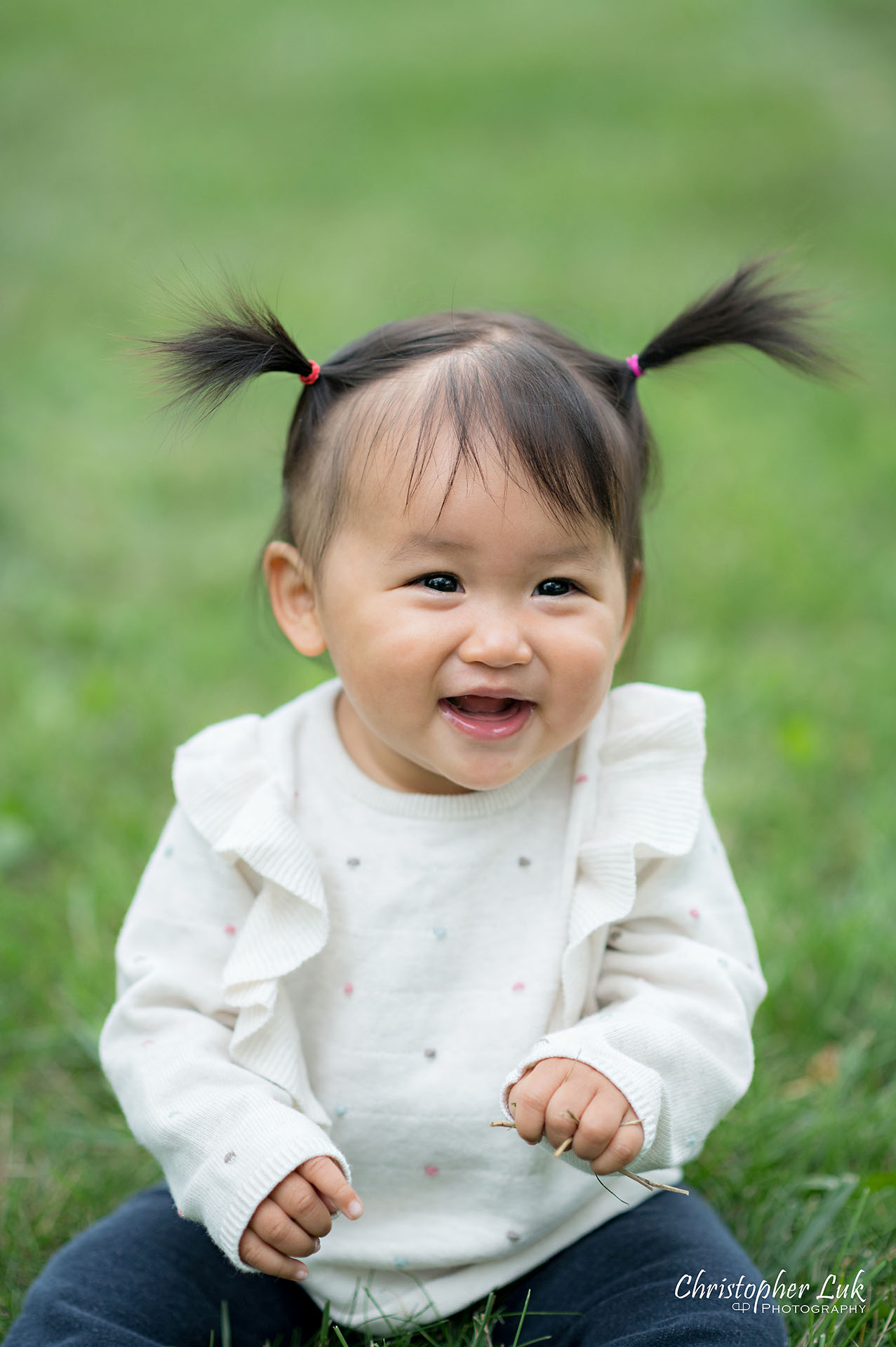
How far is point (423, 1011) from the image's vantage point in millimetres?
1468

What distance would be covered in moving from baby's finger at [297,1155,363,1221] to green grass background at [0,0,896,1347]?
55 cm

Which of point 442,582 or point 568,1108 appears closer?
point 568,1108

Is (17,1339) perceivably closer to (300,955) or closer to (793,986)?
(300,955)

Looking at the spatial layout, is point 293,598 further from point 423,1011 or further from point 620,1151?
point 620,1151

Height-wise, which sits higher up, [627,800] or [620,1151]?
[627,800]

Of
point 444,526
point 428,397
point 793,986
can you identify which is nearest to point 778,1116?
point 793,986

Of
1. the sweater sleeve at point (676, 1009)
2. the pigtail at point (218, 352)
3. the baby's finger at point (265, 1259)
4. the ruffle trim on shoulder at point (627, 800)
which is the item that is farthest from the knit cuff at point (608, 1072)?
the pigtail at point (218, 352)

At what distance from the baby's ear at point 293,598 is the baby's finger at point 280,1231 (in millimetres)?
632

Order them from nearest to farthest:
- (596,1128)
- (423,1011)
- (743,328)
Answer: (596,1128), (423,1011), (743,328)

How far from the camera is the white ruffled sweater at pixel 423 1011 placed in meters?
1.39

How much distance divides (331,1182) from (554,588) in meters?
0.65

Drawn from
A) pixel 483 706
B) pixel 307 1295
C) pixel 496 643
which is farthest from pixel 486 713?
pixel 307 1295

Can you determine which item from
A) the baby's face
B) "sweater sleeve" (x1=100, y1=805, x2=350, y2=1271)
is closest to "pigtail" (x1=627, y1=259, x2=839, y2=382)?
the baby's face

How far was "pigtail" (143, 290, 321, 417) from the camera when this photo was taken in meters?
1.43
